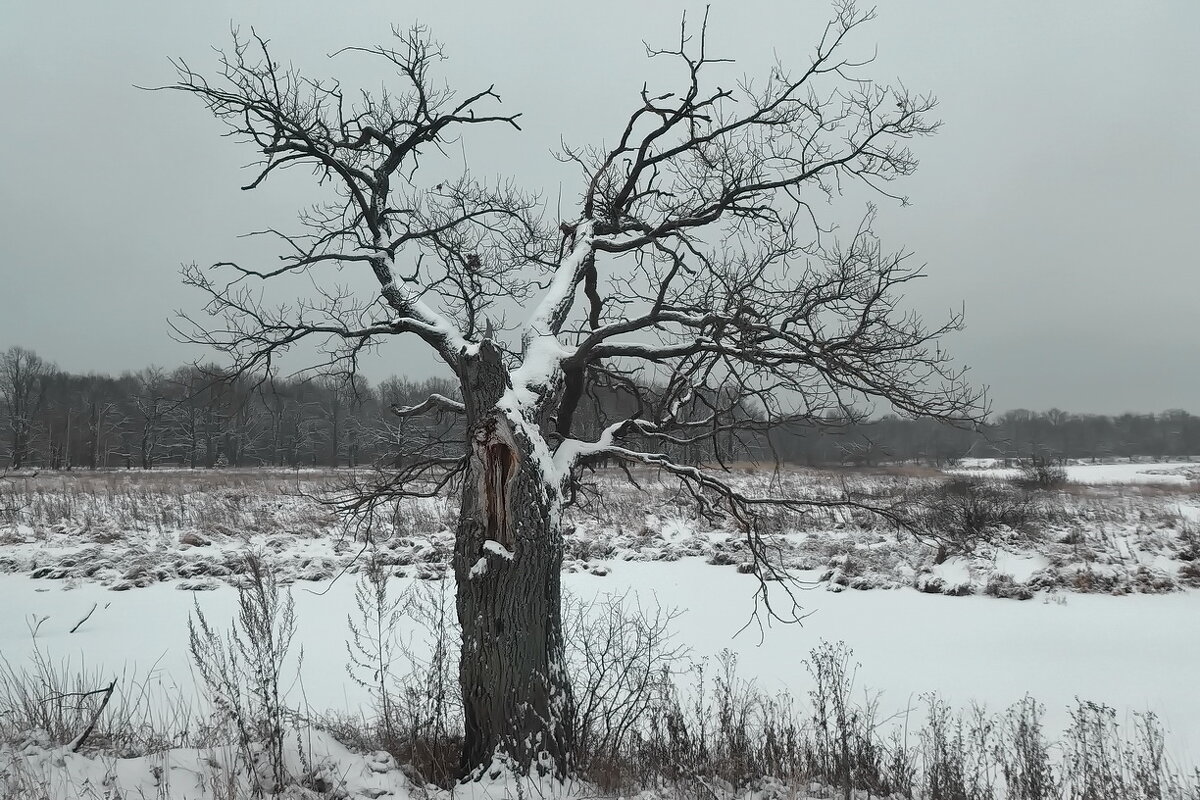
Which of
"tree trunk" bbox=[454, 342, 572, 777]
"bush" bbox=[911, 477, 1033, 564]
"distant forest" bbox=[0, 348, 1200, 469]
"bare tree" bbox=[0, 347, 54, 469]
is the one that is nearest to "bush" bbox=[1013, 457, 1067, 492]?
"distant forest" bbox=[0, 348, 1200, 469]

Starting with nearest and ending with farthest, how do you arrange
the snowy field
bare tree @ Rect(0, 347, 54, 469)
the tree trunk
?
the tree trunk → the snowy field → bare tree @ Rect(0, 347, 54, 469)

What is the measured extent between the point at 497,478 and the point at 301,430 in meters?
21.3

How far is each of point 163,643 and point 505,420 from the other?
7703 millimetres

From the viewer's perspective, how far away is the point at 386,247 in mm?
5262

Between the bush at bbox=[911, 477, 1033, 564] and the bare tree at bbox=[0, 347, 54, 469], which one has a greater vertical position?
the bare tree at bbox=[0, 347, 54, 469]

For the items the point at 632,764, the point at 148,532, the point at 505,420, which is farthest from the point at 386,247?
the point at 148,532

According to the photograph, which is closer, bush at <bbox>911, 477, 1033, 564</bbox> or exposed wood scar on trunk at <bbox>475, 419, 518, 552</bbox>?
exposed wood scar on trunk at <bbox>475, 419, 518, 552</bbox>

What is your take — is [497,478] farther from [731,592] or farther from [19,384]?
[19,384]

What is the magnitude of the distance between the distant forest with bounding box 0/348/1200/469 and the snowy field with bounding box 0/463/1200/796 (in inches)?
39.7

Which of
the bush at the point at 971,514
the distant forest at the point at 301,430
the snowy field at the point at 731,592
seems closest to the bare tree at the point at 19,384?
the distant forest at the point at 301,430

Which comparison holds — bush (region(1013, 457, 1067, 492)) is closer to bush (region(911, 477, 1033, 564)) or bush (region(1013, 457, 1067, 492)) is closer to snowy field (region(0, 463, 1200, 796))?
snowy field (region(0, 463, 1200, 796))

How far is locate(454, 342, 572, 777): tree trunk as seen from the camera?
411 centimetres

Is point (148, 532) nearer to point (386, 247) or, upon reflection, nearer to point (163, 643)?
point (163, 643)

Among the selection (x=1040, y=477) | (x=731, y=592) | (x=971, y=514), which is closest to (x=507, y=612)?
(x=731, y=592)
